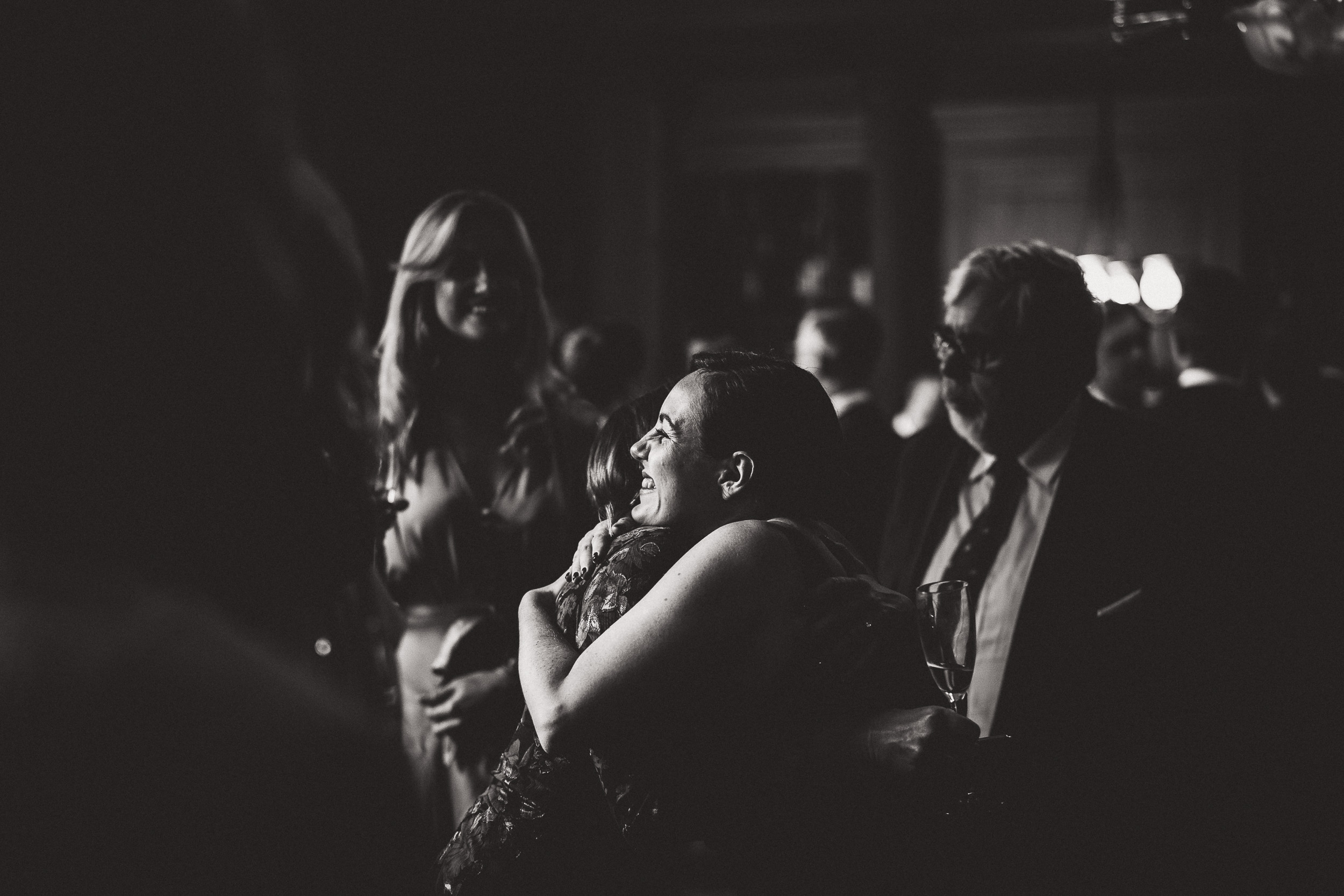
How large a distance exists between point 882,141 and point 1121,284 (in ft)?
7.77

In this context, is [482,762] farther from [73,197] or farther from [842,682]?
[73,197]

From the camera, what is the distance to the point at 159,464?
76 cm

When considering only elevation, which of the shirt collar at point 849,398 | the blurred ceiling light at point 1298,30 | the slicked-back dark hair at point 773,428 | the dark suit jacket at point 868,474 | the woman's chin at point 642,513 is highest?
the blurred ceiling light at point 1298,30

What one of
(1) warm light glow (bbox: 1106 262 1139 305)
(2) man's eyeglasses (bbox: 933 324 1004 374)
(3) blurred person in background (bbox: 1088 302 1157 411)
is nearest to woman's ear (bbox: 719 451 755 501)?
(2) man's eyeglasses (bbox: 933 324 1004 374)

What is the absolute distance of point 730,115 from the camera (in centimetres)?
1085

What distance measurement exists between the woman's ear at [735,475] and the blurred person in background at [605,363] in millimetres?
2666

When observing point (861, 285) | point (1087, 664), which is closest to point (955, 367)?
point (1087, 664)

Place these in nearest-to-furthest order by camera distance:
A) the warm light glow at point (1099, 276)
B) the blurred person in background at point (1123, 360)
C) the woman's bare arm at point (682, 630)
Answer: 1. the woman's bare arm at point (682, 630)
2. the blurred person in background at point (1123, 360)
3. the warm light glow at point (1099, 276)

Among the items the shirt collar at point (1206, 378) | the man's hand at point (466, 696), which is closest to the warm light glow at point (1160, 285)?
the shirt collar at point (1206, 378)

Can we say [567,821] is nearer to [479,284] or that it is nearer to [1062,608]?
[1062,608]

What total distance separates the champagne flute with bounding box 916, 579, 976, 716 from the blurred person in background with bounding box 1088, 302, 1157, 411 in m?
4.19

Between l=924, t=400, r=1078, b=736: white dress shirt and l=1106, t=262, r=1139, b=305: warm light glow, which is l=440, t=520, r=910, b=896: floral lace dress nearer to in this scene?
l=924, t=400, r=1078, b=736: white dress shirt

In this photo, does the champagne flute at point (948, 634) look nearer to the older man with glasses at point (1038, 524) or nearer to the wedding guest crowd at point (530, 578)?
the wedding guest crowd at point (530, 578)

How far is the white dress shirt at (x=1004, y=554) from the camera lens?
7.01ft
